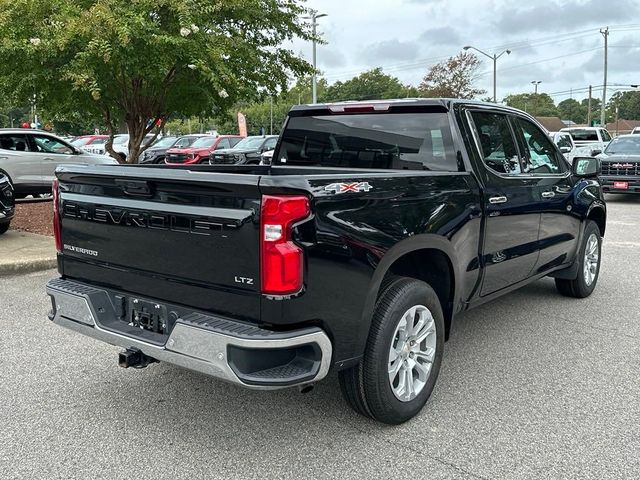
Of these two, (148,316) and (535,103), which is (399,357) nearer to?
(148,316)

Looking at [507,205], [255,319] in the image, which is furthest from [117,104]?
[255,319]

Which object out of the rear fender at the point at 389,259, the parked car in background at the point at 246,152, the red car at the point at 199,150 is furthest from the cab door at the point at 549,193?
the red car at the point at 199,150

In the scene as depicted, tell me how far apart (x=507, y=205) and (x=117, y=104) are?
8.29 meters

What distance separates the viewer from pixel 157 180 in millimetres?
2992

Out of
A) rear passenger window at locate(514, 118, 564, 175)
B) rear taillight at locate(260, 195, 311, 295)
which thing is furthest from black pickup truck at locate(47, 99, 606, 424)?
rear passenger window at locate(514, 118, 564, 175)

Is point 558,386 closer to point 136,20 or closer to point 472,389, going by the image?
point 472,389

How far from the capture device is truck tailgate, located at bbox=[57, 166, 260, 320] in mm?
2758

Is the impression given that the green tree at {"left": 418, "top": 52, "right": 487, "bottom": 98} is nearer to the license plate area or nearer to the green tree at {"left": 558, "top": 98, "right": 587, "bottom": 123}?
the license plate area

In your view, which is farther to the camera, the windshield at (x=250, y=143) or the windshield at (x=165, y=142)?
the windshield at (x=165, y=142)

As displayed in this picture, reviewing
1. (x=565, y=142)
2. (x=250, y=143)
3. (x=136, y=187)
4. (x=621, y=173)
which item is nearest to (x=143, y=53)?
(x=136, y=187)

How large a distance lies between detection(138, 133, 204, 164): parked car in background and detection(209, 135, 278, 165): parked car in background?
2.25 m

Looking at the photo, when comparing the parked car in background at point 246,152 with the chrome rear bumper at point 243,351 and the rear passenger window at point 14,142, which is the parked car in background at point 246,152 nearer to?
the rear passenger window at point 14,142

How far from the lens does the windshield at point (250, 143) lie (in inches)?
818

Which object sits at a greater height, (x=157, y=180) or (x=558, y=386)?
(x=157, y=180)
